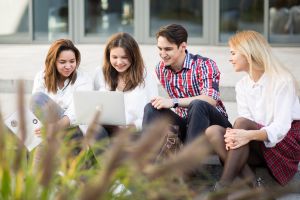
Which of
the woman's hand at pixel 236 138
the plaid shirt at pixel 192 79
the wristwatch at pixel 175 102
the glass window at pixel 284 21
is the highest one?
the glass window at pixel 284 21

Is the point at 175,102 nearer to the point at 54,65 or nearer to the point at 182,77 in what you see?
the point at 182,77

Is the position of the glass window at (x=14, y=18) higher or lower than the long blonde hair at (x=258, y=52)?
higher

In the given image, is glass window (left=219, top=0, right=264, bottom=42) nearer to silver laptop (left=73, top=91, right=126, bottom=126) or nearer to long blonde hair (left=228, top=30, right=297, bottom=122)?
long blonde hair (left=228, top=30, right=297, bottom=122)

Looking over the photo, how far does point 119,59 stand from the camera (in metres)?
4.22

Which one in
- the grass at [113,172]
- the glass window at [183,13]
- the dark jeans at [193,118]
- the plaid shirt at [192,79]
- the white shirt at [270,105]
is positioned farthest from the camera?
the glass window at [183,13]

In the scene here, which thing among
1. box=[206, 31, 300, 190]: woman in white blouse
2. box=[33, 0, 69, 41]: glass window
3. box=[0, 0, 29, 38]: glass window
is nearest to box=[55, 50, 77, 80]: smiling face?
box=[206, 31, 300, 190]: woman in white blouse

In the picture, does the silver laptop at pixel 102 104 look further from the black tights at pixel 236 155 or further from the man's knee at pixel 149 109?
the black tights at pixel 236 155

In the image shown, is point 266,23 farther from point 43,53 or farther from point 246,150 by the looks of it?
point 246,150

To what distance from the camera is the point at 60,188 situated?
1757 millimetres

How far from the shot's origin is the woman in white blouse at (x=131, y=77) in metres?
4.22

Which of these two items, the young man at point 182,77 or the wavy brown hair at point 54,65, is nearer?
the young man at point 182,77

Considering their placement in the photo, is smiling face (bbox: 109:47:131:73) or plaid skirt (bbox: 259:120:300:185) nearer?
plaid skirt (bbox: 259:120:300:185)

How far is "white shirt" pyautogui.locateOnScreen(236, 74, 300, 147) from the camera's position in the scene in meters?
3.63

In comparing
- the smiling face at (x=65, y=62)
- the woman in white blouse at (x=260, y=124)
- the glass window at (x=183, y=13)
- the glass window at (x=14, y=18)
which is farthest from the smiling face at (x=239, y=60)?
the glass window at (x=14, y=18)
